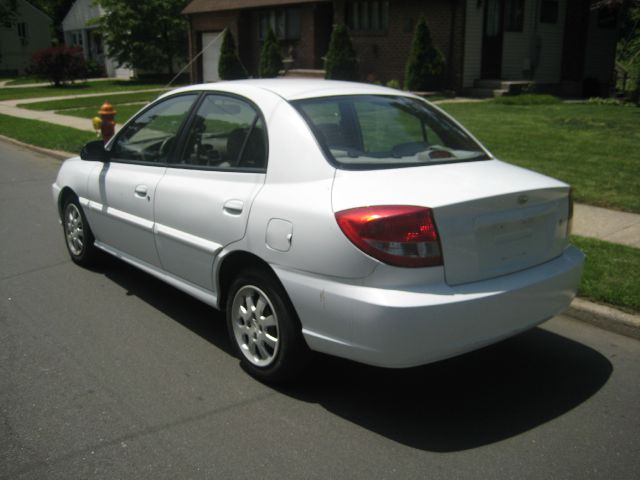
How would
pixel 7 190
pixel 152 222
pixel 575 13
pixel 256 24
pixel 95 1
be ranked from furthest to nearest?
pixel 95 1
pixel 256 24
pixel 575 13
pixel 7 190
pixel 152 222

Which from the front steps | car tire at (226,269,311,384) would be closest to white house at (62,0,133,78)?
the front steps

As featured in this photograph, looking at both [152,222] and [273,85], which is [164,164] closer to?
[152,222]

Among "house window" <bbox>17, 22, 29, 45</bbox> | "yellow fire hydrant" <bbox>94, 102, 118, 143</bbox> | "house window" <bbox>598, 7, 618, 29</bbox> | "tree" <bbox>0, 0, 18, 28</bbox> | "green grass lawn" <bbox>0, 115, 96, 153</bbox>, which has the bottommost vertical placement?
"green grass lawn" <bbox>0, 115, 96, 153</bbox>

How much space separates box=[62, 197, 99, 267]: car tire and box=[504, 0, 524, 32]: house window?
19343 mm

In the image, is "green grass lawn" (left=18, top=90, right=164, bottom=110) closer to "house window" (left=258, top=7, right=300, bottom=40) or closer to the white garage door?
the white garage door

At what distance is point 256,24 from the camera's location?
2972 cm

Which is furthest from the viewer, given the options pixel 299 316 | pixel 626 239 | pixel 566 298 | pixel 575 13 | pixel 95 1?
pixel 95 1

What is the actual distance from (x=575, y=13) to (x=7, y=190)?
810 inches

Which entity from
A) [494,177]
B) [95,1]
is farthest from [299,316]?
[95,1]

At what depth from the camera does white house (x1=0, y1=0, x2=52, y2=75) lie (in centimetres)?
5519

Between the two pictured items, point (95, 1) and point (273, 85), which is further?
point (95, 1)

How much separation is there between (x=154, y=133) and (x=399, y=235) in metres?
2.74

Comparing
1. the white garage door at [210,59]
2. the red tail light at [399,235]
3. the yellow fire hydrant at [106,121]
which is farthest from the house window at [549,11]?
the red tail light at [399,235]

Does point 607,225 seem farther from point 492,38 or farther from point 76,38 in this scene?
point 76,38
